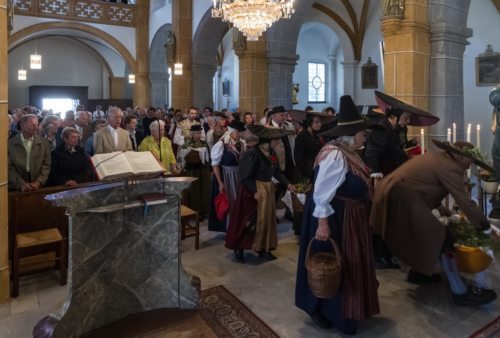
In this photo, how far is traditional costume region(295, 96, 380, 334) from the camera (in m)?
3.41

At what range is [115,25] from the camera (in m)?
18.3

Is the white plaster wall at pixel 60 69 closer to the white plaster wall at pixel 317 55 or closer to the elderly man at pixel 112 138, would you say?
the white plaster wall at pixel 317 55

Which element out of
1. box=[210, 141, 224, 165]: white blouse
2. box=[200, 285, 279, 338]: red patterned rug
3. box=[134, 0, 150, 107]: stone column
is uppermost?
box=[134, 0, 150, 107]: stone column

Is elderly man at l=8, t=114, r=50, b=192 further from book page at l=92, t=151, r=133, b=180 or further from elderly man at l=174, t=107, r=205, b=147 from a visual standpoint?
elderly man at l=174, t=107, r=205, b=147

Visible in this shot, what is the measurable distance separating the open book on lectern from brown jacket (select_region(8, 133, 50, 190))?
6.90 feet

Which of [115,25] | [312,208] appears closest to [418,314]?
[312,208]

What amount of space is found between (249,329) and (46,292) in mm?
2266

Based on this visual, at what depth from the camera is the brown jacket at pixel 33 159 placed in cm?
516

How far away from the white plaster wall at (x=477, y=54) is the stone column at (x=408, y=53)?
568 centimetres

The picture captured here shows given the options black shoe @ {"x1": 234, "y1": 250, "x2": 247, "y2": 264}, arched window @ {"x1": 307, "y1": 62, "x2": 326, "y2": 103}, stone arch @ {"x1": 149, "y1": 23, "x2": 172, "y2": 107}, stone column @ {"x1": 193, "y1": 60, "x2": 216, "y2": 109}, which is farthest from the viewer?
arched window @ {"x1": 307, "y1": 62, "x2": 326, "y2": 103}

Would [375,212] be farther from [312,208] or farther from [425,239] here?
[312,208]

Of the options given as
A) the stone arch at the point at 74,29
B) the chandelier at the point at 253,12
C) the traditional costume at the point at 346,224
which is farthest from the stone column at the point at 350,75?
the traditional costume at the point at 346,224

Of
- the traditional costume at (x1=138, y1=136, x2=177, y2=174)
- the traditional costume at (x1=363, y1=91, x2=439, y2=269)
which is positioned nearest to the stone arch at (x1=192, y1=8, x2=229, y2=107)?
the traditional costume at (x1=138, y1=136, x2=177, y2=174)

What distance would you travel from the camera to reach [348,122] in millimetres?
3668
